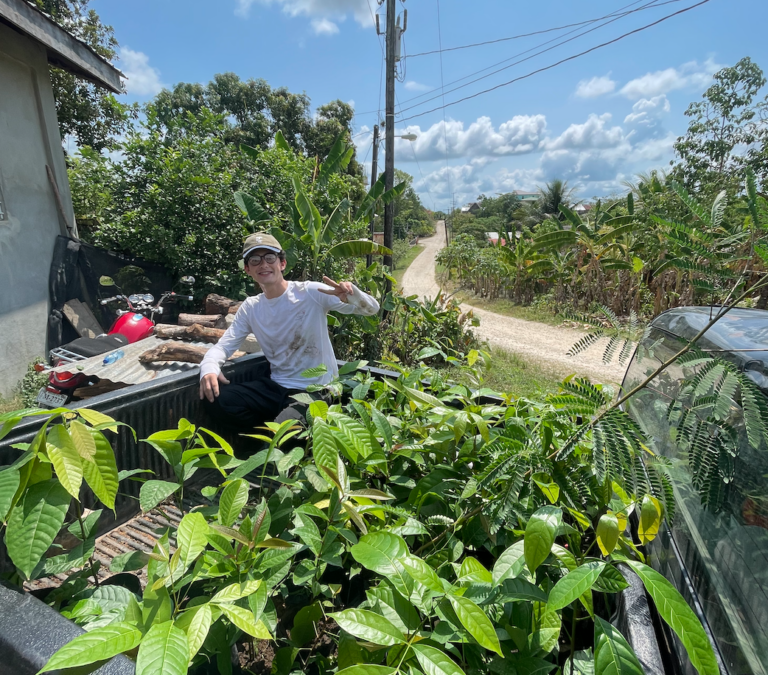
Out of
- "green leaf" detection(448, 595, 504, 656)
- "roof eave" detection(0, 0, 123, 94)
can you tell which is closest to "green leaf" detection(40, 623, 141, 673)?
"green leaf" detection(448, 595, 504, 656)

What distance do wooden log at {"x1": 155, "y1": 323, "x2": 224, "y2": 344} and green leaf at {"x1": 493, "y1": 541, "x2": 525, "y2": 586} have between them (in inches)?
172

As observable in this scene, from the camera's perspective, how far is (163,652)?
0.67m

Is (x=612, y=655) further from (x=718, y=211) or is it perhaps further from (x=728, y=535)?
(x=718, y=211)

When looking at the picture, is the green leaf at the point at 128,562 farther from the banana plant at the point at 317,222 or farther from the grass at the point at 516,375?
the grass at the point at 516,375

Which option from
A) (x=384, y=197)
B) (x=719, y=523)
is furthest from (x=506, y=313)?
(x=719, y=523)

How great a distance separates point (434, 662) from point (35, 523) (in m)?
0.79

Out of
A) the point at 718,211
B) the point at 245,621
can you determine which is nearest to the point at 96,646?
the point at 245,621

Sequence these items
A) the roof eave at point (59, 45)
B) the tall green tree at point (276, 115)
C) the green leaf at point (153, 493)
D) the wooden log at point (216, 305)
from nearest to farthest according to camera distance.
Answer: the green leaf at point (153, 493) → the roof eave at point (59, 45) → the wooden log at point (216, 305) → the tall green tree at point (276, 115)

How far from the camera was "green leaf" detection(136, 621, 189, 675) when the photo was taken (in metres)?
0.64

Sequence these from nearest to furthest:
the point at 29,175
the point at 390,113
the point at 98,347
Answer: the point at 98,347 → the point at 29,175 → the point at 390,113

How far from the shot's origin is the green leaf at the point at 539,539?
0.84 m

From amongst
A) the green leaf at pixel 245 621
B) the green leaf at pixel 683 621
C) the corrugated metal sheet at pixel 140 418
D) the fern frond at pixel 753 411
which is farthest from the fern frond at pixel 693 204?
the corrugated metal sheet at pixel 140 418

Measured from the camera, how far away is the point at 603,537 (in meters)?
0.95

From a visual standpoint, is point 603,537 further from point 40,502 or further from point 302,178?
point 302,178
